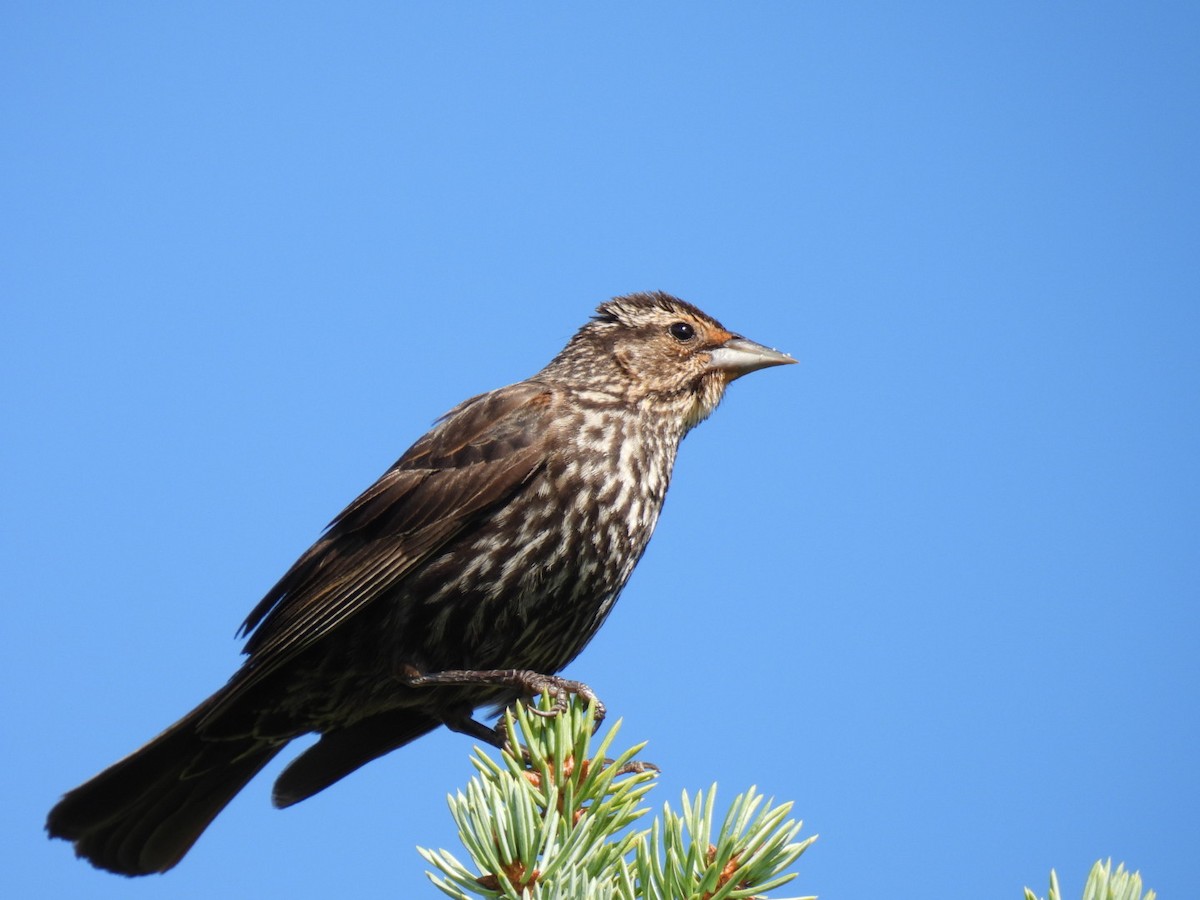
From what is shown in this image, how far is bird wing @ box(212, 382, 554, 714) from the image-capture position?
411cm

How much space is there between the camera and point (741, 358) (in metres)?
5.00

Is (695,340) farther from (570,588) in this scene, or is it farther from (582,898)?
(582,898)

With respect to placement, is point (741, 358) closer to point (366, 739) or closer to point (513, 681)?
point (513, 681)

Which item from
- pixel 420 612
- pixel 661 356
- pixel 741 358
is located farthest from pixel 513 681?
pixel 741 358

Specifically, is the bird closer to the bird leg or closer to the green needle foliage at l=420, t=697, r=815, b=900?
the bird leg

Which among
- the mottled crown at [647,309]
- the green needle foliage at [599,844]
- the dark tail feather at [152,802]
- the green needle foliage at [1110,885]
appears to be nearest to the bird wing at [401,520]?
the dark tail feather at [152,802]

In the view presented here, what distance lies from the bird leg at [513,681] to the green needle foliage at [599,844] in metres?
0.79

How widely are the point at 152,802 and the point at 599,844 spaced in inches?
97.7

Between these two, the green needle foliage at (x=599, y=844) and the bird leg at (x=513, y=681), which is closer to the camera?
the green needle foliage at (x=599, y=844)

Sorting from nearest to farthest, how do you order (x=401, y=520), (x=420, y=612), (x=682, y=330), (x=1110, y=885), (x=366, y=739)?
(x=1110, y=885) → (x=420, y=612) → (x=401, y=520) → (x=366, y=739) → (x=682, y=330)

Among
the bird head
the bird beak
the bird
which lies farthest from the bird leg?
the bird beak

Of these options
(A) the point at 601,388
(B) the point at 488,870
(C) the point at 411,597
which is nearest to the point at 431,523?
(C) the point at 411,597

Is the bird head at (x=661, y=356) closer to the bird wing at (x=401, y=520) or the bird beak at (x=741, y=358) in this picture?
the bird beak at (x=741, y=358)

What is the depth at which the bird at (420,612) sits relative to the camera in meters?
4.12
